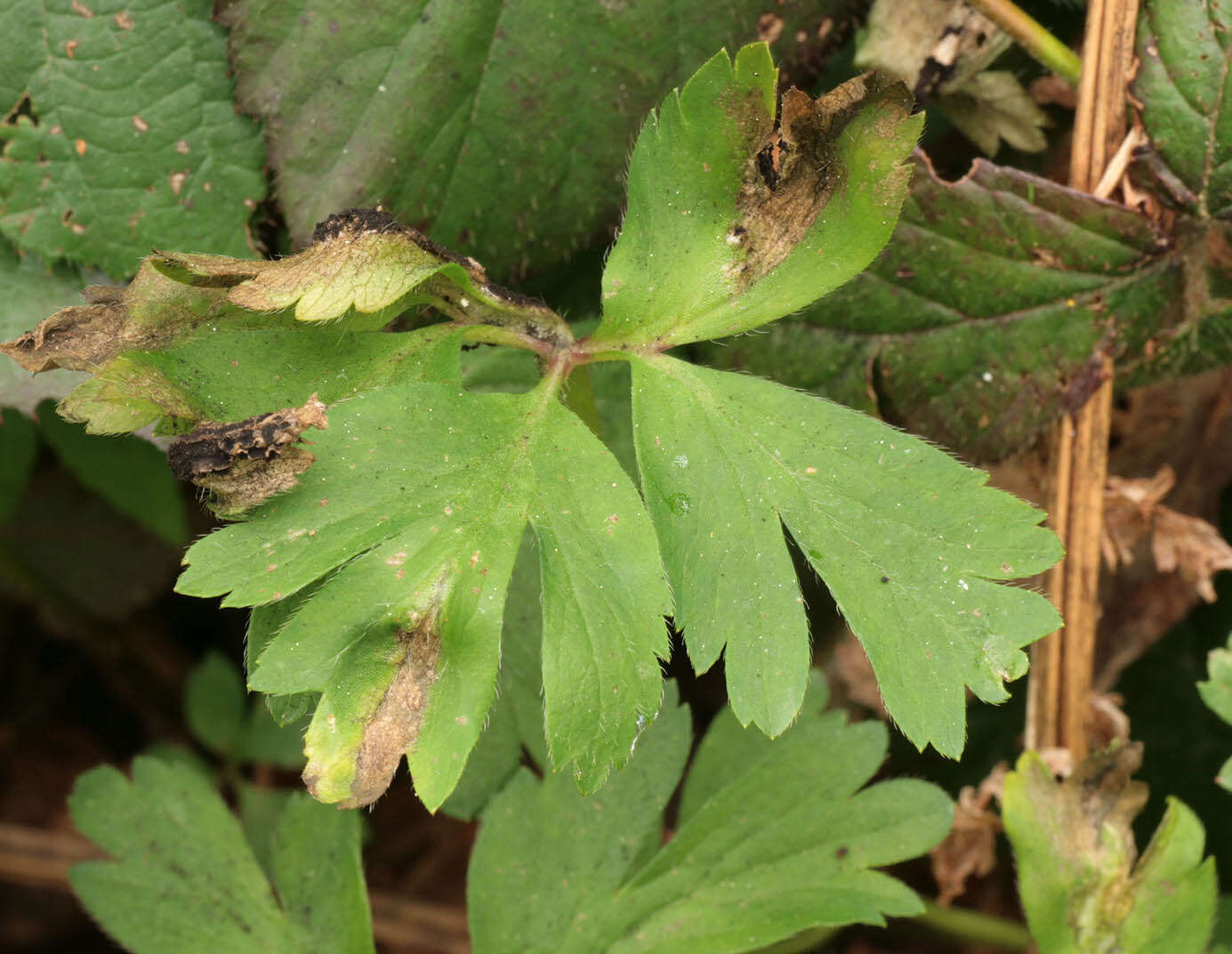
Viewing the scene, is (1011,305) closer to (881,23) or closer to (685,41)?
(881,23)

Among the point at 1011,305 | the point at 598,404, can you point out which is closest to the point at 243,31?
the point at 598,404

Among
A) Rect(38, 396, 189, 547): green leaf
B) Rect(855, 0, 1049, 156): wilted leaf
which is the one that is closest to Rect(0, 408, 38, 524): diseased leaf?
Rect(38, 396, 189, 547): green leaf

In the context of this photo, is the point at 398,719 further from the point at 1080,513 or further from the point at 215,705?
the point at 215,705

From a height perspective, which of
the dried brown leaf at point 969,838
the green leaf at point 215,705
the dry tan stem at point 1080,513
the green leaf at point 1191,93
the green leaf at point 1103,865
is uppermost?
the green leaf at point 1191,93

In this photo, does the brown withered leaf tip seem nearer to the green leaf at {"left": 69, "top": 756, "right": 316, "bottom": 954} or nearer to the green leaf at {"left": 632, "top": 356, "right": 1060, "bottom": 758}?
the green leaf at {"left": 632, "top": 356, "right": 1060, "bottom": 758}

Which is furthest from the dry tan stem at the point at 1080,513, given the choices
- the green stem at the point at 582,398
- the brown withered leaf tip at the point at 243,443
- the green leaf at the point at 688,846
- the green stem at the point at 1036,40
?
the brown withered leaf tip at the point at 243,443

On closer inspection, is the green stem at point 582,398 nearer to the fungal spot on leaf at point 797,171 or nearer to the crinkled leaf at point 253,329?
the crinkled leaf at point 253,329
